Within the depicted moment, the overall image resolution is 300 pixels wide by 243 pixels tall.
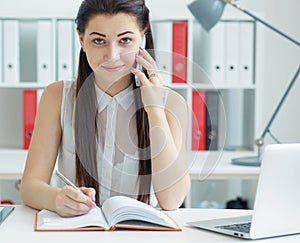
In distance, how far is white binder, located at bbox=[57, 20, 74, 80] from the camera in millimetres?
3006

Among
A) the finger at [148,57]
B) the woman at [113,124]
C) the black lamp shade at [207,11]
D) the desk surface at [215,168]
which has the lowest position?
the desk surface at [215,168]

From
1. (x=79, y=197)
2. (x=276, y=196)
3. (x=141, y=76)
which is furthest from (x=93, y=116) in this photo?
(x=276, y=196)

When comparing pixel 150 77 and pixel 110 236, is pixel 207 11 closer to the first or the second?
pixel 150 77

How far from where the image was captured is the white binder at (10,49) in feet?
9.82

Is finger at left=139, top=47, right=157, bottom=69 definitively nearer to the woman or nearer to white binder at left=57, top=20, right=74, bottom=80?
the woman

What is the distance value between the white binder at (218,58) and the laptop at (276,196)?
6.15ft

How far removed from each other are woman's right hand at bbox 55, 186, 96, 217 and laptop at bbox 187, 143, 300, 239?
0.95ft

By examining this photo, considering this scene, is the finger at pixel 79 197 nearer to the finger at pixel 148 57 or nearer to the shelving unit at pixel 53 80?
the finger at pixel 148 57

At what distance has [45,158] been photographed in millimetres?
1603

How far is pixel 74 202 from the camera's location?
1.29 metres

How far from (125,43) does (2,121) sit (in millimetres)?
1951

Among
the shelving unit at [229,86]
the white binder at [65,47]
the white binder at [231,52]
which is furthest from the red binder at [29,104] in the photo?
the white binder at [231,52]

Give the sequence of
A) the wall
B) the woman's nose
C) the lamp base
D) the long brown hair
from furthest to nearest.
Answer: the wall
the lamp base
the long brown hair
the woman's nose

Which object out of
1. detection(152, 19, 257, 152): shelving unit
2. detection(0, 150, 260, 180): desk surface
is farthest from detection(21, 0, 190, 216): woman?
detection(152, 19, 257, 152): shelving unit
